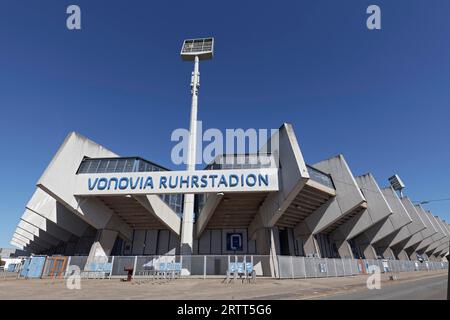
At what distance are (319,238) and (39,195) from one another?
42.6 metres

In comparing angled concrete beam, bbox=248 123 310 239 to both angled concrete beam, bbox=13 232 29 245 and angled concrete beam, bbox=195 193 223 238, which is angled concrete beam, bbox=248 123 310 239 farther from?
angled concrete beam, bbox=13 232 29 245

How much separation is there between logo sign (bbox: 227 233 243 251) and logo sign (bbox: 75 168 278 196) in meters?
14.5

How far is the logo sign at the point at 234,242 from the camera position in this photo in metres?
35.1

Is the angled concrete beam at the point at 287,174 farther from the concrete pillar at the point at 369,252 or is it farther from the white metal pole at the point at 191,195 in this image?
the concrete pillar at the point at 369,252

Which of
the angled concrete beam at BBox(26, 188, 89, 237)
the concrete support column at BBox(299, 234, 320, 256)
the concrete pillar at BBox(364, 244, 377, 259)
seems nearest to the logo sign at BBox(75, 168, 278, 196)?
the angled concrete beam at BBox(26, 188, 89, 237)

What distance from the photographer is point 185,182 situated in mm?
23891

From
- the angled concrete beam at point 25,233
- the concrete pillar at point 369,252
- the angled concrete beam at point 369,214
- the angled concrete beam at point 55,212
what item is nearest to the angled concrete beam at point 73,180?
the angled concrete beam at point 55,212

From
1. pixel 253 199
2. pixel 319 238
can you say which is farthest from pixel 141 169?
pixel 319 238

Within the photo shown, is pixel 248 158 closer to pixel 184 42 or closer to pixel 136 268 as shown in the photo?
pixel 136 268

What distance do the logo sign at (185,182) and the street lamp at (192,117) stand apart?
2126 millimetres

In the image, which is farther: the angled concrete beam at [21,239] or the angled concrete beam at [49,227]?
the angled concrete beam at [21,239]

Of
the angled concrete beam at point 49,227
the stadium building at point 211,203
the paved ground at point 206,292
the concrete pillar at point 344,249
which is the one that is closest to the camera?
the paved ground at point 206,292

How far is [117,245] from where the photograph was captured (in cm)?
3575

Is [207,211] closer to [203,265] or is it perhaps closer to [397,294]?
[203,265]
